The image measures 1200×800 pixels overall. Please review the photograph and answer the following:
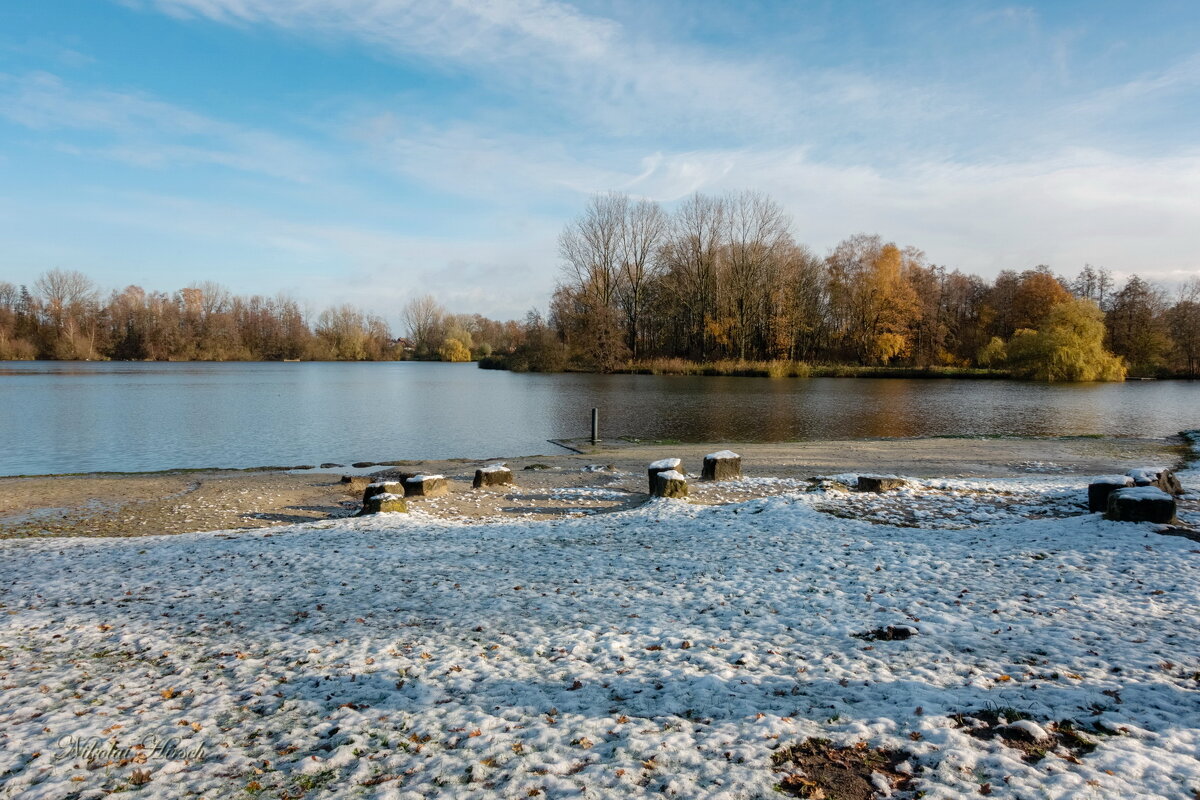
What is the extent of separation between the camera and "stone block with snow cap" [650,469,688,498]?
40.4ft

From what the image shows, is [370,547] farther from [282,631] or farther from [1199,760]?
[1199,760]

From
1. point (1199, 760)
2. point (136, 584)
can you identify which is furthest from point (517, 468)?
point (1199, 760)

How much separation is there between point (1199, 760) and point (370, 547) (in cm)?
840

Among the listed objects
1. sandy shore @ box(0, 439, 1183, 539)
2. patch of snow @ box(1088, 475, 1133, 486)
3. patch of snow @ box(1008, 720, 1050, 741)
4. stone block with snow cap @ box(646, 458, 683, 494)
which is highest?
patch of snow @ box(1088, 475, 1133, 486)

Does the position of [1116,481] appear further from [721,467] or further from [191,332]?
[191,332]

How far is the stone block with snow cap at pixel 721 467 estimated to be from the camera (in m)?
14.5

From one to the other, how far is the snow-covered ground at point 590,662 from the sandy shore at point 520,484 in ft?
10.7

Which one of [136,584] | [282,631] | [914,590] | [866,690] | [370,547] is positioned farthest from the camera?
[370,547]

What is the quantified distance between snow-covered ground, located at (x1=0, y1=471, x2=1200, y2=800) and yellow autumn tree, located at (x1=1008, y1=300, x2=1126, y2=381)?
176 feet

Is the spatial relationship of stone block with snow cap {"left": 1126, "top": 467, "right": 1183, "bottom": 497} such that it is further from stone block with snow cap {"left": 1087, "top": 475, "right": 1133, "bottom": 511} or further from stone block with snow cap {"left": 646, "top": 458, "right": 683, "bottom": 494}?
stone block with snow cap {"left": 646, "top": 458, "right": 683, "bottom": 494}

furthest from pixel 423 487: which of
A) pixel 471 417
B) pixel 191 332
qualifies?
pixel 191 332

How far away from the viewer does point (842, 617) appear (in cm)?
595

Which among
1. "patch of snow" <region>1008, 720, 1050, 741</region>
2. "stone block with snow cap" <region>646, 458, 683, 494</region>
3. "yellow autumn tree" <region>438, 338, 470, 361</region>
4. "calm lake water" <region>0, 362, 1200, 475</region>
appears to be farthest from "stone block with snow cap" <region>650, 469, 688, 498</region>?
"yellow autumn tree" <region>438, 338, 470, 361</region>

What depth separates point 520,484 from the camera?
14680mm
